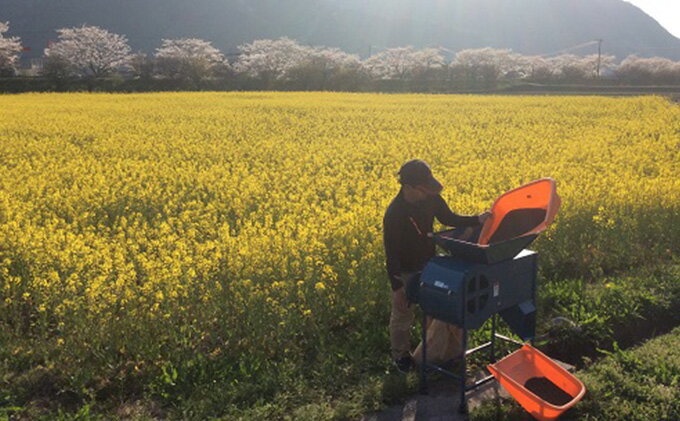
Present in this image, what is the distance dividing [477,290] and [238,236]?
3185mm

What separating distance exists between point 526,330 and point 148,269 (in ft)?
10.8

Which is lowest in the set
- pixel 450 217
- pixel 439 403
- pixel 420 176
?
pixel 439 403

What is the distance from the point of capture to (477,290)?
12.4ft

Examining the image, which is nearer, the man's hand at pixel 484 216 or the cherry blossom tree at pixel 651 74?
the man's hand at pixel 484 216

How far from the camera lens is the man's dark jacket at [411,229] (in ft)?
13.9

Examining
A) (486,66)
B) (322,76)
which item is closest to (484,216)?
(322,76)

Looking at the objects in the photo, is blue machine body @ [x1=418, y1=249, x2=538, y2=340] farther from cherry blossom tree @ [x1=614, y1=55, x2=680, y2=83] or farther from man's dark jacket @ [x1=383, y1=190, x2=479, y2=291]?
cherry blossom tree @ [x1=614, y1=55, x2=680, y2=83]

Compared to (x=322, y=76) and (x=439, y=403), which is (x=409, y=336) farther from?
(x=322, y=76)

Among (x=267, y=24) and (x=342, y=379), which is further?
(x=267, y=24)

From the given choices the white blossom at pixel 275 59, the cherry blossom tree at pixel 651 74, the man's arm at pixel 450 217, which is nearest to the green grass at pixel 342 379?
the man's arm at pixel 450 217

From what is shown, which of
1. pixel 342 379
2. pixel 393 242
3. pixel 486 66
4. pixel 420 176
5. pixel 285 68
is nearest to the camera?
pixel 420 176

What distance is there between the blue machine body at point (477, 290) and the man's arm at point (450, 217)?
1.32ft

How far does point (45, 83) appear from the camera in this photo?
46.6 m

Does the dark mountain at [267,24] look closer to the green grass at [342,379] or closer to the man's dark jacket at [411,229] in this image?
the green grass at [342,379]
